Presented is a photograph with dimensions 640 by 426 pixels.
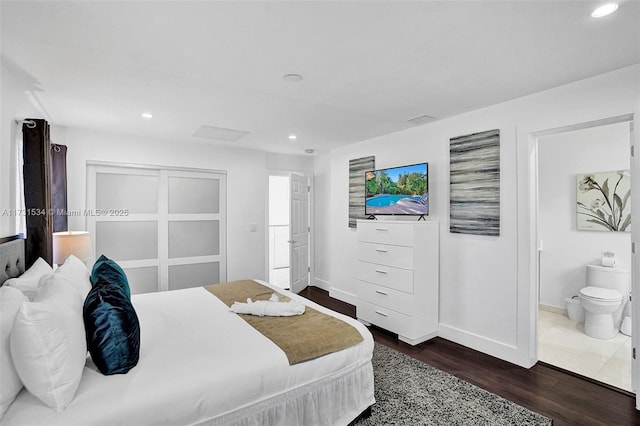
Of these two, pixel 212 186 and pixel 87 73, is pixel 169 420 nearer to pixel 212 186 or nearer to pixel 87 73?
pixel 87 73

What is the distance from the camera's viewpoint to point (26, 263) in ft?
8.37

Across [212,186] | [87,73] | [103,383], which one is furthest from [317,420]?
[212,186]

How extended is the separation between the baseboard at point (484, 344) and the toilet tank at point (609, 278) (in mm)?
1687

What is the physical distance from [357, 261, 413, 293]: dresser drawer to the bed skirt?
4.52 ft

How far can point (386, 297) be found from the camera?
3.67 metres

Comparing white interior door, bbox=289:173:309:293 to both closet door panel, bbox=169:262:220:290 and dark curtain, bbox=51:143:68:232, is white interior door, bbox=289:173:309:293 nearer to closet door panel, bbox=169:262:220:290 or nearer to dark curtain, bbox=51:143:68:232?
closet door panel, bbox=169:262:220:290

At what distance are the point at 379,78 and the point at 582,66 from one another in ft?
4.61

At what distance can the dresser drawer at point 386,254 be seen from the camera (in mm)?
3449

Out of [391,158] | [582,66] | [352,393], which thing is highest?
[582,66]

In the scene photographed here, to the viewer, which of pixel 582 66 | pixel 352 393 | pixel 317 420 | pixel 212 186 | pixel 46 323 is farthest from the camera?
pixel 212 186

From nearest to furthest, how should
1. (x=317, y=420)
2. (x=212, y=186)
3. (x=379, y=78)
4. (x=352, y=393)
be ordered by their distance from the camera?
(x=317, y=420)
(x=352, y=393)
(x=379, y=78)
(x=212, y=186)

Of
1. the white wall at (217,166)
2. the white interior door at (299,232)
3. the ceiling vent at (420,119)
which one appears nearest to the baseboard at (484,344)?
the ceiling vent at (420,119)

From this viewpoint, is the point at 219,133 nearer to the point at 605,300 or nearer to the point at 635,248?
the point at 635,248

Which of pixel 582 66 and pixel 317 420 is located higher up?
pixel 582 66
